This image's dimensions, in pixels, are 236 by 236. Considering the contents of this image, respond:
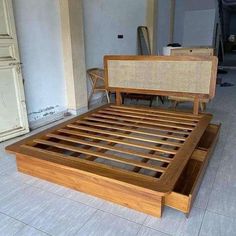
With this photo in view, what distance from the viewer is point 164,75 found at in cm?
258

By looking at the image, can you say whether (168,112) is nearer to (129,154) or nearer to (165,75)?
(165,75)

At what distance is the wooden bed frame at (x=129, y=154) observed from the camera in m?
1.47

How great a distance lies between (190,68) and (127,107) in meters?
0.86

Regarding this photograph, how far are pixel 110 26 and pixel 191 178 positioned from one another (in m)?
3.37

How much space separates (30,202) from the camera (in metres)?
1.64

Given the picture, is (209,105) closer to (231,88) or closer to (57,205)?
(231,88)

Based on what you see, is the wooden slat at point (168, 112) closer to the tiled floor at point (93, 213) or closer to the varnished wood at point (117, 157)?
the varnished wood at point (117, 157)

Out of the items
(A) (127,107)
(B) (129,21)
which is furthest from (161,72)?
(B) (129,21)

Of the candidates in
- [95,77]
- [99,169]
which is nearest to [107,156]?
[99,169]

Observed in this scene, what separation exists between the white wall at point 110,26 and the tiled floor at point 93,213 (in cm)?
258

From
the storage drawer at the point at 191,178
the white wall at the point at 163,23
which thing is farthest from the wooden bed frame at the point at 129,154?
the white wall at the point at 163,23

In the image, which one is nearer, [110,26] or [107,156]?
[107,156]

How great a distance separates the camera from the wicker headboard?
2375mm

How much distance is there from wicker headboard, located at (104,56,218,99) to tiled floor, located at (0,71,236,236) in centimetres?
89
